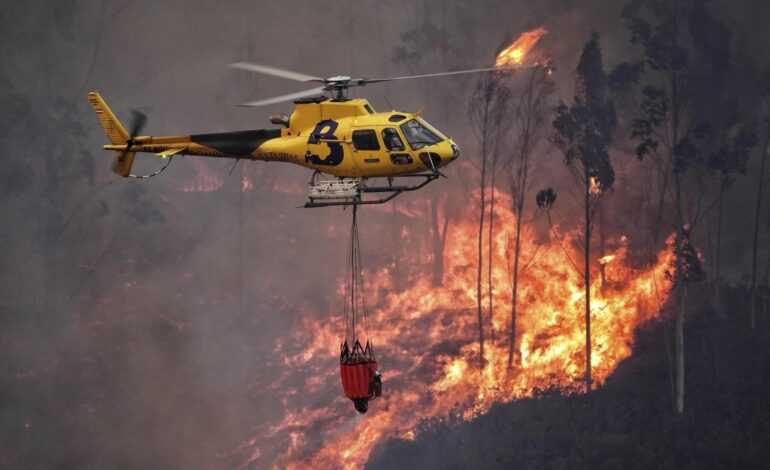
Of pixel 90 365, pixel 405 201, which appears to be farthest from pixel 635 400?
pixel 90 365

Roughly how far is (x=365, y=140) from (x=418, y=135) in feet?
4.05

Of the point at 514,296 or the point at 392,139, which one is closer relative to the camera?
the point at 392,139

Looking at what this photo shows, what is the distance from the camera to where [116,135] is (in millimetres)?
27469

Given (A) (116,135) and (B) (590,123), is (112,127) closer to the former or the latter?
(A) (116,135)

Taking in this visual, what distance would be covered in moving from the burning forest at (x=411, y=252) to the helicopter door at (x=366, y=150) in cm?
1811

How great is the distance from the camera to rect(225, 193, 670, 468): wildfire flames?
43562 millimetres

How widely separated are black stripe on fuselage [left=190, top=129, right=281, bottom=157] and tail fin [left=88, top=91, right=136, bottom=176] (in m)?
2.77

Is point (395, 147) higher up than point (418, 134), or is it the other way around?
point (418, 134)

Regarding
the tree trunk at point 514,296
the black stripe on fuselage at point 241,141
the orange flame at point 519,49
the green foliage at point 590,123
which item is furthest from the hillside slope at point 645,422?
the black stripe on fuselage at point 241,141

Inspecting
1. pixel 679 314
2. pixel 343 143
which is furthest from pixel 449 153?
pixel 679 314

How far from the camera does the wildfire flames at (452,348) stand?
43.6 m

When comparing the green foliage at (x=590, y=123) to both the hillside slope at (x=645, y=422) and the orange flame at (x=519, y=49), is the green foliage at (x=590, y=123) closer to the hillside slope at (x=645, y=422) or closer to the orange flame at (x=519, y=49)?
the orange flame at (x=519, y=49)

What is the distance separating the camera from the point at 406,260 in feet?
169

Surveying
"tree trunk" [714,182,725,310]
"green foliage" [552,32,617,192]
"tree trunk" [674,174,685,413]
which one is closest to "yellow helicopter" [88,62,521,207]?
"green foliage" [552,32,617,192]
